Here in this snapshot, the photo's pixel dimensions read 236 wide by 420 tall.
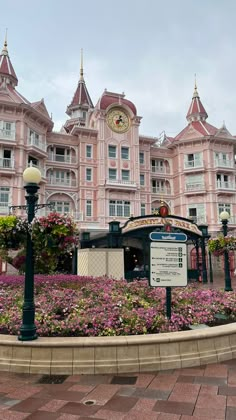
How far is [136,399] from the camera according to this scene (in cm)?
429

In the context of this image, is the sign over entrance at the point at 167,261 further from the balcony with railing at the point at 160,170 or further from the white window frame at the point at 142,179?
the balcony with railing at the point at 160,170

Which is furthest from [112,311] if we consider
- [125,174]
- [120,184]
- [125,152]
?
[125,152]

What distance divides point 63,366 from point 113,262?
10519mm

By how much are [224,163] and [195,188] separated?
4.78 meters

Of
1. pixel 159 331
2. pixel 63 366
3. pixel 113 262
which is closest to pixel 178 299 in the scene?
pixel 159 331

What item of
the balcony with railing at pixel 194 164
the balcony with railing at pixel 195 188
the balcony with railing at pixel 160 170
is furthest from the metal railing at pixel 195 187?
the balcony with railing at pixel 160 170

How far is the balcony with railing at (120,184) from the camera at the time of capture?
111ft

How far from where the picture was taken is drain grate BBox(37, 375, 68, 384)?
4969 mm

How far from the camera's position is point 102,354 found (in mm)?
5371

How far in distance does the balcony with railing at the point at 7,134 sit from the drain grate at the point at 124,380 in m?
28.3

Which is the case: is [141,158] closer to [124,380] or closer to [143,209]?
[143,209]

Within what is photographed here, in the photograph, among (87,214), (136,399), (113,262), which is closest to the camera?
(136,399)

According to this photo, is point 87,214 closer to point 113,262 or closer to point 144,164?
point 144,164

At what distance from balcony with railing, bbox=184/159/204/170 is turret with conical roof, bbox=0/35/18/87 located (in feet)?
74.7
